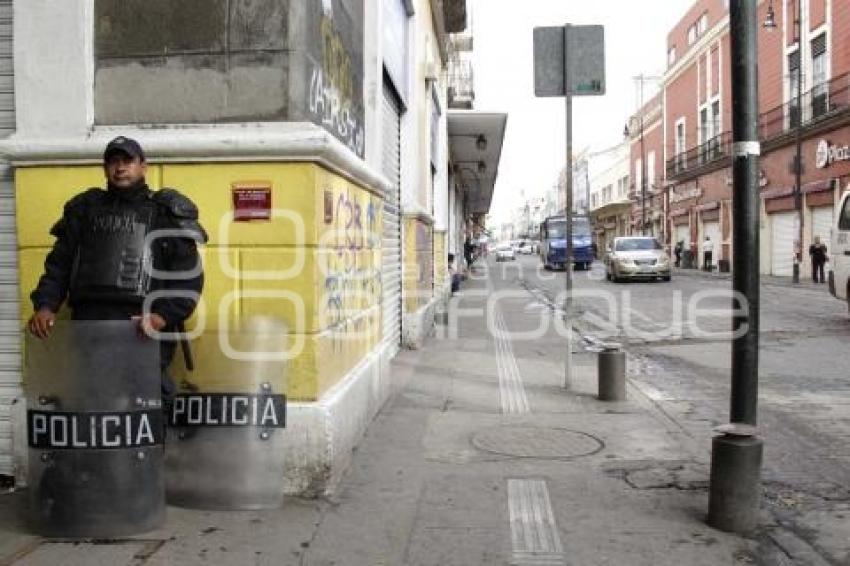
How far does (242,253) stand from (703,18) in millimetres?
47319

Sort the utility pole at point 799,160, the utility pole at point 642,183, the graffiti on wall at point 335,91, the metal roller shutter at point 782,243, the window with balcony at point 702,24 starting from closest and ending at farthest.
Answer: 1. the graffiti on wall at point 335,91
2. the utility pole at point 799,160
3. the metal roller shutter at point 782,243
4. the window with balcony at point 702,24
5. the utility pole at point 642,183

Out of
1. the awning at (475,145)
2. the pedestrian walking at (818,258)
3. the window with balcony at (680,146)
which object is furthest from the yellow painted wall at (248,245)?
the window with balcony at (680,146)

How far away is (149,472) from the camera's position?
13.3ft

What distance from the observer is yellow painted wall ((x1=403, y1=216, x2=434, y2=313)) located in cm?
1134

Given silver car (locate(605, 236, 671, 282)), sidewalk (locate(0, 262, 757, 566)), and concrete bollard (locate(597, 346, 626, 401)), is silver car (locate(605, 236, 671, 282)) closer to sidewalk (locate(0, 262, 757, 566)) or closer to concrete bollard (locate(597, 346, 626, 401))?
concrete bollard (locate(597, 346, 626, 401))

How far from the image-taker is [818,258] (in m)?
28.1

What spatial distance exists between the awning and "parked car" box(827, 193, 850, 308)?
7591 millimetres

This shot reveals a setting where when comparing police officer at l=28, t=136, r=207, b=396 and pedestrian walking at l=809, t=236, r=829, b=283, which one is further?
pedestrian walking at l=809, t=236, r=829, b=283

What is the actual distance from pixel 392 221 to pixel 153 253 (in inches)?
247

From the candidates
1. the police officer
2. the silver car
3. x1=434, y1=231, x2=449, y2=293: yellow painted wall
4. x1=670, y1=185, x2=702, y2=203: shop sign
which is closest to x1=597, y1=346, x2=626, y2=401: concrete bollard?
the police officer

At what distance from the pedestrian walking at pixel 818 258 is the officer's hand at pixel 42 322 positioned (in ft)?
92.4

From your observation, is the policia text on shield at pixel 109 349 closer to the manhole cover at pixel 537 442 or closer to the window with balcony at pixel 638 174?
the manhole cover at pixel 537 442

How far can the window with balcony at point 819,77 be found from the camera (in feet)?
99.9

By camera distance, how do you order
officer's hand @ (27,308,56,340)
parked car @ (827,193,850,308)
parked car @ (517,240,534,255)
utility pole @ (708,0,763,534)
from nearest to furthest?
officer's hand @ (27,308,56,340)
utility pole @ (708,0,763,534)
parked car @ (827,193,850,308)
parked car @ (517,240,534,255)
